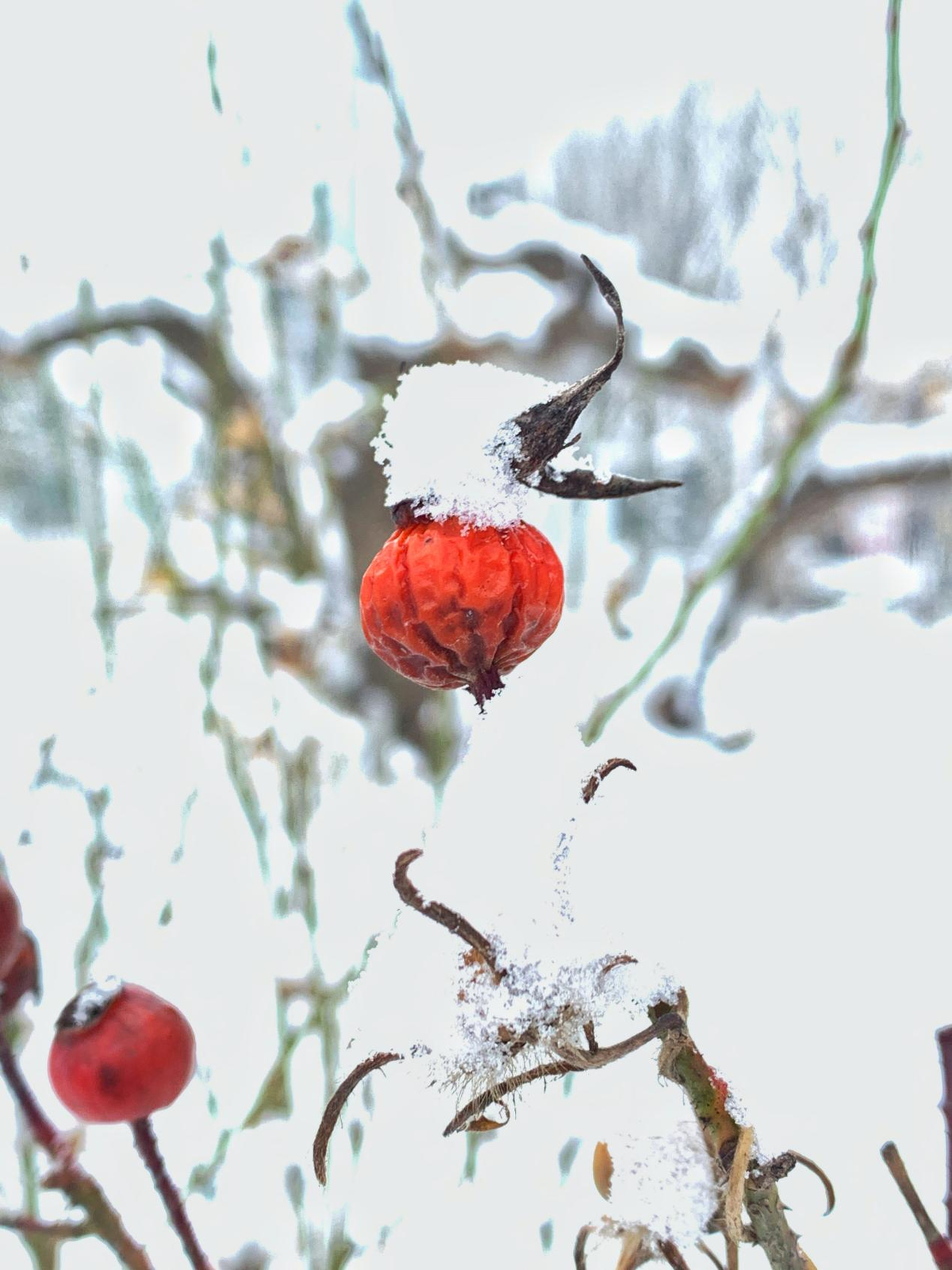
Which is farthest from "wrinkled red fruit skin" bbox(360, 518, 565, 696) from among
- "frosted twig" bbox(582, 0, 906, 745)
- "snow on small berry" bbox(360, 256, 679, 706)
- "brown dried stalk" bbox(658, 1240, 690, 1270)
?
"frosted twig" bbox(582, 0, 906, 745)

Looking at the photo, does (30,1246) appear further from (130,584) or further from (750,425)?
(750,425)

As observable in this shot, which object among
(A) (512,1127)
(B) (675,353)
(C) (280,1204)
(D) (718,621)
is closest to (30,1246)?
(C) (280,1204)

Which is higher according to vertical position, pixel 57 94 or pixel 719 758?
pixel 57 94

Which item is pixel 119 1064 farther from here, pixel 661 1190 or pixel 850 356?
pixel 850 356

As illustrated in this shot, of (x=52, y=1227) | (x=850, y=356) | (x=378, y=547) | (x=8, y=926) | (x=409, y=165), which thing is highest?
(x=409, y=165)

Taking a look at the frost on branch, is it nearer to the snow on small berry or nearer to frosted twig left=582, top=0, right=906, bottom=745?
the snow on small berry

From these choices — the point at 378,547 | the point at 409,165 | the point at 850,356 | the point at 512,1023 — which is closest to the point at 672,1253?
the point at 512,1023

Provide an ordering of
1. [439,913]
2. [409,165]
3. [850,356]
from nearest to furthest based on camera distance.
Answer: [439,913], [850,356], [409,165]
